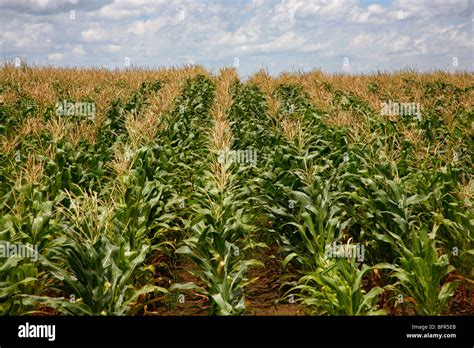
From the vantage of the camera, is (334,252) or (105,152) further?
(105,152)

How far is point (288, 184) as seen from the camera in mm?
6832

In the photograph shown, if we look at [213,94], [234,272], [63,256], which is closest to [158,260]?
[234,272]

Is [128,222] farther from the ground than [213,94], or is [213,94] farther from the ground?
[213,94]

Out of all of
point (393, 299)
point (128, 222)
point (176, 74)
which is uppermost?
point (176, 74)

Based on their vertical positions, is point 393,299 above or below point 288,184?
below

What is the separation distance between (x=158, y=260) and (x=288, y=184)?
1927mm

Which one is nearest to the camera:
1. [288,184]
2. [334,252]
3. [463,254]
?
[334,252]

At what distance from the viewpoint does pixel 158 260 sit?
6.24 metres

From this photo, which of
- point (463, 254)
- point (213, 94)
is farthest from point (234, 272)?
point (213, 94)

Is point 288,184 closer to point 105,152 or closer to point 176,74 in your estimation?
point 105,152
